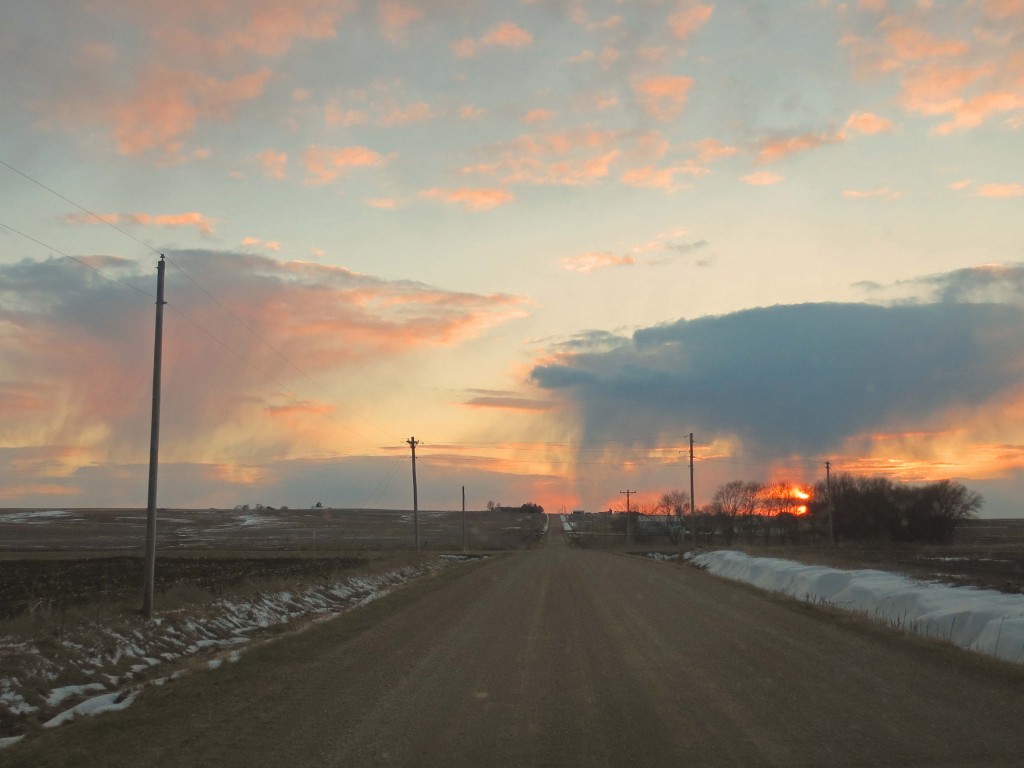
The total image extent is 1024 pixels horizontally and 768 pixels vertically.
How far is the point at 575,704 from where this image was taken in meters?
9.94

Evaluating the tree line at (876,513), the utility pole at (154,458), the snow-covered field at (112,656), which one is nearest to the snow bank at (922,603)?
the snow-covered field at (112,656)

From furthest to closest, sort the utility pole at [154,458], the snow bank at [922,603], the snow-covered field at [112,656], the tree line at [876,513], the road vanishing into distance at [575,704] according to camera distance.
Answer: the tree line at [876,513] < the utility pole at [154,458] < the snow bank at [922,603] < the snow-covered field at [112,656] < the road vanishing into distance at [575,704]

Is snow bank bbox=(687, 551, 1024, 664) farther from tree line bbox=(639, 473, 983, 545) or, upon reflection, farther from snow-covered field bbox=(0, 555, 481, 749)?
tree line bbox=(639, 473, 983, 545)

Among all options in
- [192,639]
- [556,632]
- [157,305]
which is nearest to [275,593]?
[192,639]

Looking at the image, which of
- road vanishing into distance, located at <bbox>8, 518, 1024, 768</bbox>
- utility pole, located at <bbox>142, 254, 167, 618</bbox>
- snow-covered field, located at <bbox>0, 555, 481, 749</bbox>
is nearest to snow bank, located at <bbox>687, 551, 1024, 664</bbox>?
road vanishing into distance, located at <bbox>8, 518, 1024, 768</bbox>

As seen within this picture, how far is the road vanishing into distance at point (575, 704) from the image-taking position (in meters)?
7.80

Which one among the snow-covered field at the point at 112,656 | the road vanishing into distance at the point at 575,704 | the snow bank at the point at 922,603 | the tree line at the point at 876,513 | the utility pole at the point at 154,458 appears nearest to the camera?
the road vanishing into distance at the point at 575,704

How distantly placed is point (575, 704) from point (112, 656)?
8.63 m

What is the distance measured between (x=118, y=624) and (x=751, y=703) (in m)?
12.3

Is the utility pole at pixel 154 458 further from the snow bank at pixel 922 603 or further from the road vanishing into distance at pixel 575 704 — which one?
the snow bank at pixel 922 603

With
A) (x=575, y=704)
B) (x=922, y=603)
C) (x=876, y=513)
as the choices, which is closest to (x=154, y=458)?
(x=575, y=704)

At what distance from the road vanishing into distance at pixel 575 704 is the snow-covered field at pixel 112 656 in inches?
30.1

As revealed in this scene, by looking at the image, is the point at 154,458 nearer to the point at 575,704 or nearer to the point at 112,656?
the point at 112,656

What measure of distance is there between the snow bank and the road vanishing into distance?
1019 mm
